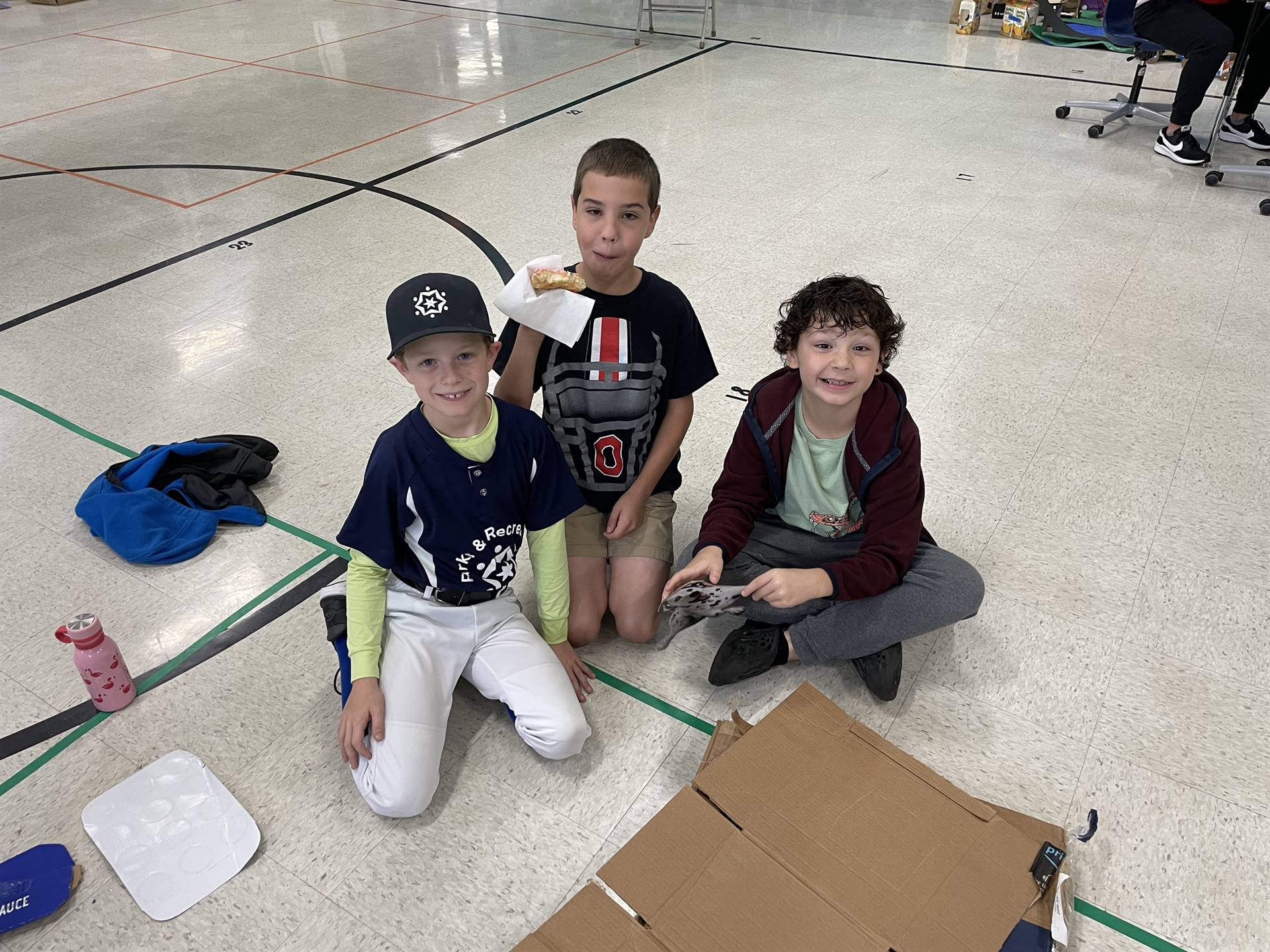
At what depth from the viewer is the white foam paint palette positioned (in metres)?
1.32

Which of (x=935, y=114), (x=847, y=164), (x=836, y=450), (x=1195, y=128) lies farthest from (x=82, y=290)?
(x=1195, y=128)

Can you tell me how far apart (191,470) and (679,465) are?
45.1 inches

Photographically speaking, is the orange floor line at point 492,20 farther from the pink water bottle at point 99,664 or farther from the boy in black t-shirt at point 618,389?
the pink water bottle at point 99,664

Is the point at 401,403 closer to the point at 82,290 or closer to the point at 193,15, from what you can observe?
the point at 82,290

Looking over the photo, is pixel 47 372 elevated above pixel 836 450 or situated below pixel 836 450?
below

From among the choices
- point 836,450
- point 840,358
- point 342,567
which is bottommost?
point 342,567

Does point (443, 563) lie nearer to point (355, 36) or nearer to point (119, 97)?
point (119, 97)

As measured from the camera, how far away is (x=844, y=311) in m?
1.44

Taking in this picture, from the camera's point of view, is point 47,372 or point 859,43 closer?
point 47,372

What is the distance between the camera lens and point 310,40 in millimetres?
6426

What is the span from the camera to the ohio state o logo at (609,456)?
168 cm

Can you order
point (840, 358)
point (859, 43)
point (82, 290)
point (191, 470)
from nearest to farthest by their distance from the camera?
1. point (840, 358)
2. point (191, 470)
3. point (82, 290)
4. point (859, 43)

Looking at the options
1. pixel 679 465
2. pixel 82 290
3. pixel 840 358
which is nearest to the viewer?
pixel 840 358

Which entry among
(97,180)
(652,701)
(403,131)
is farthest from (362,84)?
(652,701)
